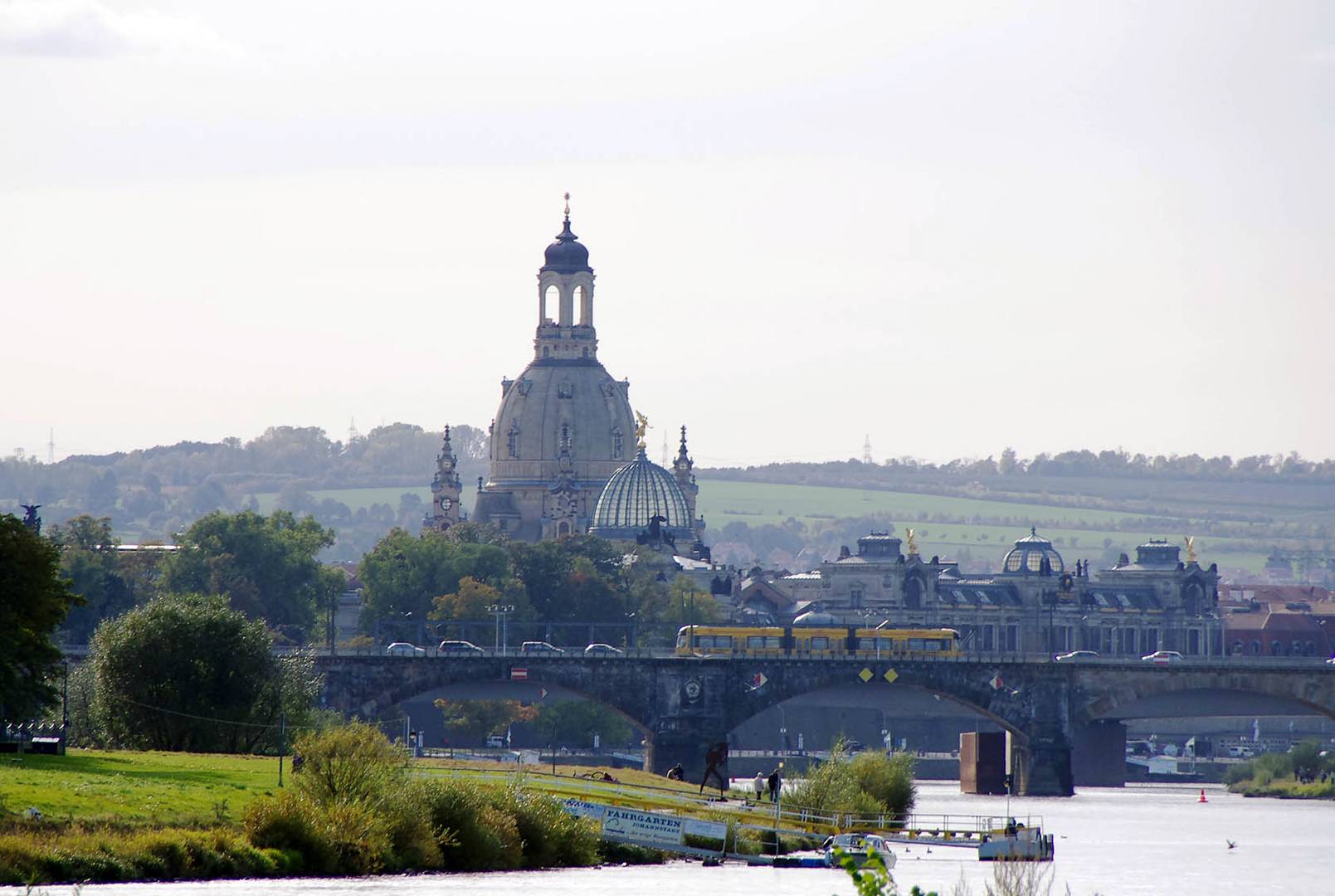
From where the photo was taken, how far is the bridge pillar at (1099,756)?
187750 mm

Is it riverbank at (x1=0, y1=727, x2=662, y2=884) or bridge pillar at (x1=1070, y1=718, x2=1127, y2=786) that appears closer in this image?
riverbank at (x1=0, y1=727, x2=662, y2=884)

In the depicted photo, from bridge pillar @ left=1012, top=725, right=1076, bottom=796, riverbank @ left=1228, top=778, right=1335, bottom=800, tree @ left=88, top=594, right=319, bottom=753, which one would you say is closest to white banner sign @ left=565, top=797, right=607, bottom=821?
tree @ left=88, top=594, right=319, bottom=753

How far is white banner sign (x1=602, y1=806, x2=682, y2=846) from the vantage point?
9594cm

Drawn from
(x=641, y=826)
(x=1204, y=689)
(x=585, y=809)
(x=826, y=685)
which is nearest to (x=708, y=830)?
(x=641, y=826)

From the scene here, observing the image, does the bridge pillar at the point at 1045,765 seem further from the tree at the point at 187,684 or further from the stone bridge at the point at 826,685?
the tree at the point at 187,684

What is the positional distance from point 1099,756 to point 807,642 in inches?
728

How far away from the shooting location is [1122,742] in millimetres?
191875

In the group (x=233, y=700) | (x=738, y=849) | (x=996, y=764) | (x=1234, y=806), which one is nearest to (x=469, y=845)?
(x=738, y=849)

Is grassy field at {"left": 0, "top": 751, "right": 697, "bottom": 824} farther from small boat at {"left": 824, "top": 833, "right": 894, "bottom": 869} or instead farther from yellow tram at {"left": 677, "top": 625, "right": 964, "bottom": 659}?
yellow tram at {"left": 677, "top": 625, "right": 964, "bottom": 659}

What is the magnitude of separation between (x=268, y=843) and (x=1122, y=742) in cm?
11689

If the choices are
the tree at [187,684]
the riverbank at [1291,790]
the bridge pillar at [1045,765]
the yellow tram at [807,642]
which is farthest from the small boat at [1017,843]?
the yellow tram at [807,642]

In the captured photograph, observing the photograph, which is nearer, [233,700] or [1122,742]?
[233,700]

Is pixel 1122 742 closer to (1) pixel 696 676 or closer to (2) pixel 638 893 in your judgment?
(1) pixel 696 676

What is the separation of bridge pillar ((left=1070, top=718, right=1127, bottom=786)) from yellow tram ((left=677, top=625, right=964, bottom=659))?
9.14 metres
